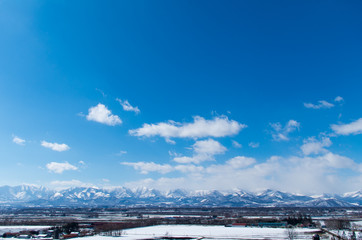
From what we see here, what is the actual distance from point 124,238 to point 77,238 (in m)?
9.34

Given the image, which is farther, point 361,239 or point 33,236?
point 33,236

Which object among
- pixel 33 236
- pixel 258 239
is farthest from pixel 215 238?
pixel 33 236

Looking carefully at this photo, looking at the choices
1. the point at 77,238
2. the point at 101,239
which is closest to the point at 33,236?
the point at 77,238

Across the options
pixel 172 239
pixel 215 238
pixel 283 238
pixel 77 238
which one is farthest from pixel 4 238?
pixel 283 238

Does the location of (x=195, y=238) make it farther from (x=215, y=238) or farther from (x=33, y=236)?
(x=33, y=236)

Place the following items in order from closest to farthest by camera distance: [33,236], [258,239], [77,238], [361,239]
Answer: [361,239] → [258,239] → [77,238] → [33,236]

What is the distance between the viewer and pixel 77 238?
5081cm

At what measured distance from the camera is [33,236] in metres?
54.6

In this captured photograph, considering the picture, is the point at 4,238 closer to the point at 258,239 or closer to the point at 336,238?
the point at 258,239

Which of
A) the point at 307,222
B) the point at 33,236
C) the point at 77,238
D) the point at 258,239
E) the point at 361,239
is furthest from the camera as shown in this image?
the point at 307,222

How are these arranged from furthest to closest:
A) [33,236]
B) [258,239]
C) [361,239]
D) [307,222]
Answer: [307,222]
[33,236]
[258,239]
[361,239]

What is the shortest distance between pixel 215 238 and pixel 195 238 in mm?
3837

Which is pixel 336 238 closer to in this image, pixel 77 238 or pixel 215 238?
pixel 215 238

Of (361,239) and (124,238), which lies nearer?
(361,239)
